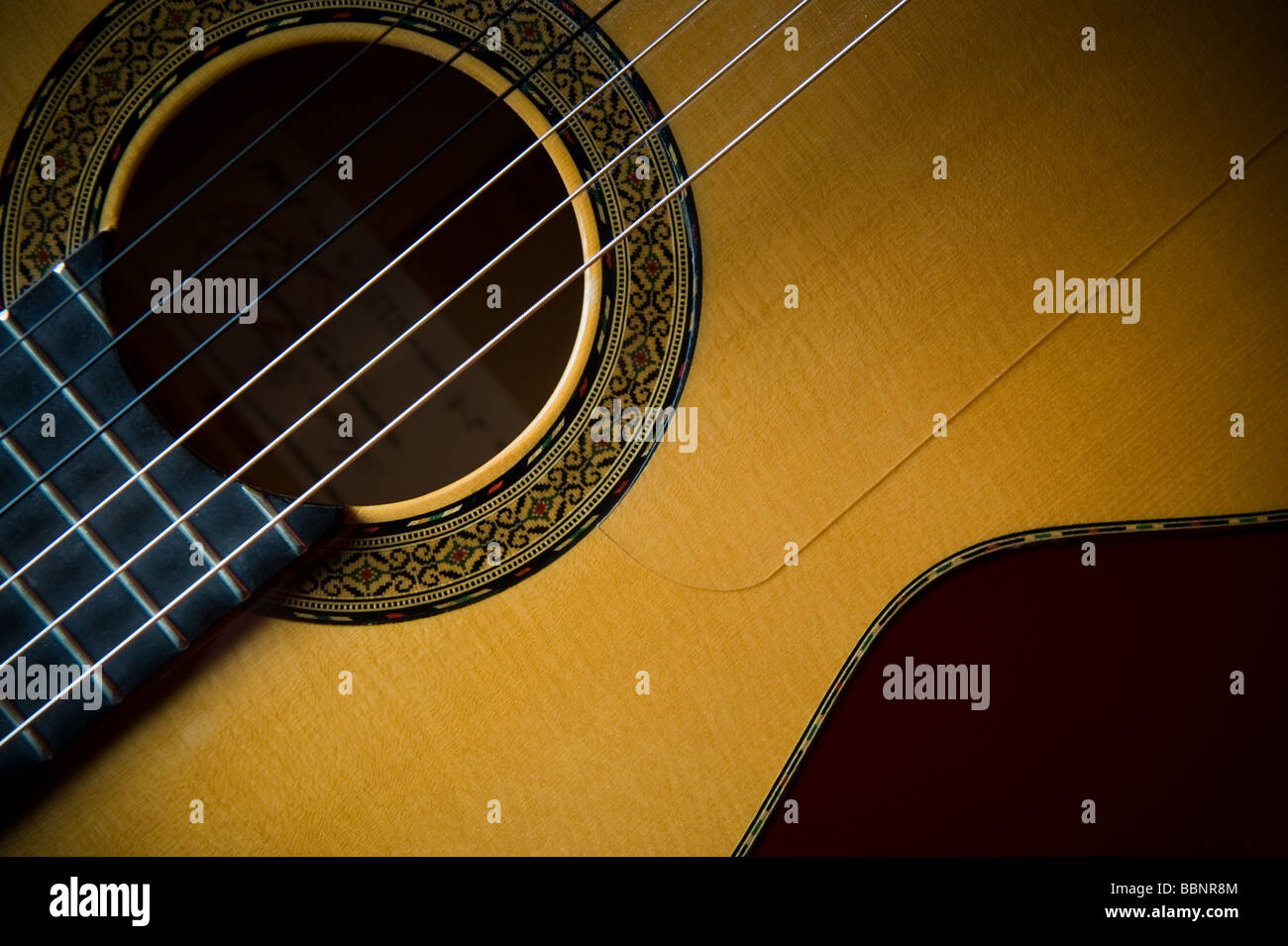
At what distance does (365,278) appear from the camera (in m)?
2.06

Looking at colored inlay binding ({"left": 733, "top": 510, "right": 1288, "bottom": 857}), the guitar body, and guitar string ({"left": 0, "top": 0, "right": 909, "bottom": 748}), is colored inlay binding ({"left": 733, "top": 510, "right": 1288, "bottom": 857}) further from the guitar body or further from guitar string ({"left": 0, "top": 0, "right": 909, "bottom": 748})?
guitar string ({"left": 0, "top": 0, "right": 909, "bottom": 748})

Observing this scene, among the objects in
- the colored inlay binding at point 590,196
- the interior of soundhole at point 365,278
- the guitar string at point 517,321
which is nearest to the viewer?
the guitar string at point 517,321

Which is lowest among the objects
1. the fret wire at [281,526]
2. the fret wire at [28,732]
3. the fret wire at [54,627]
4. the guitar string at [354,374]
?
the fret wire at [28,732]

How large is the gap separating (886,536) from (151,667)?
92 cm

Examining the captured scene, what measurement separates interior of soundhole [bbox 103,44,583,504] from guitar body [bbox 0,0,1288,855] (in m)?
0.67

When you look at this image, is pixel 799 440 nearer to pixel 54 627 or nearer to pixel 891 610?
pixel 891 610

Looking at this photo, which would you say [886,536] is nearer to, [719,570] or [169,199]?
[719,570]

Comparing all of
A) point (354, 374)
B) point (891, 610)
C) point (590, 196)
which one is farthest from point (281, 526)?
point (891, 610)

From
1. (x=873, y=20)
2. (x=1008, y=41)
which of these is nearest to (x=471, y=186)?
(x=873, y=20)

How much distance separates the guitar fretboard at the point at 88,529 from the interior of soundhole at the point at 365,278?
66cm

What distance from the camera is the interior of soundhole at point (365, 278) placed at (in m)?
1.91

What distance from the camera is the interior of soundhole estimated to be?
191 centimetres

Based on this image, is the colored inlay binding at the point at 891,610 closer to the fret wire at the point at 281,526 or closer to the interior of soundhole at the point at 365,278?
the fret wire at the point at 281,526

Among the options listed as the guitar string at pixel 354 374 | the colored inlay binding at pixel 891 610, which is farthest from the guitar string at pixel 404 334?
the colored inlay binding at pixel 891 610
